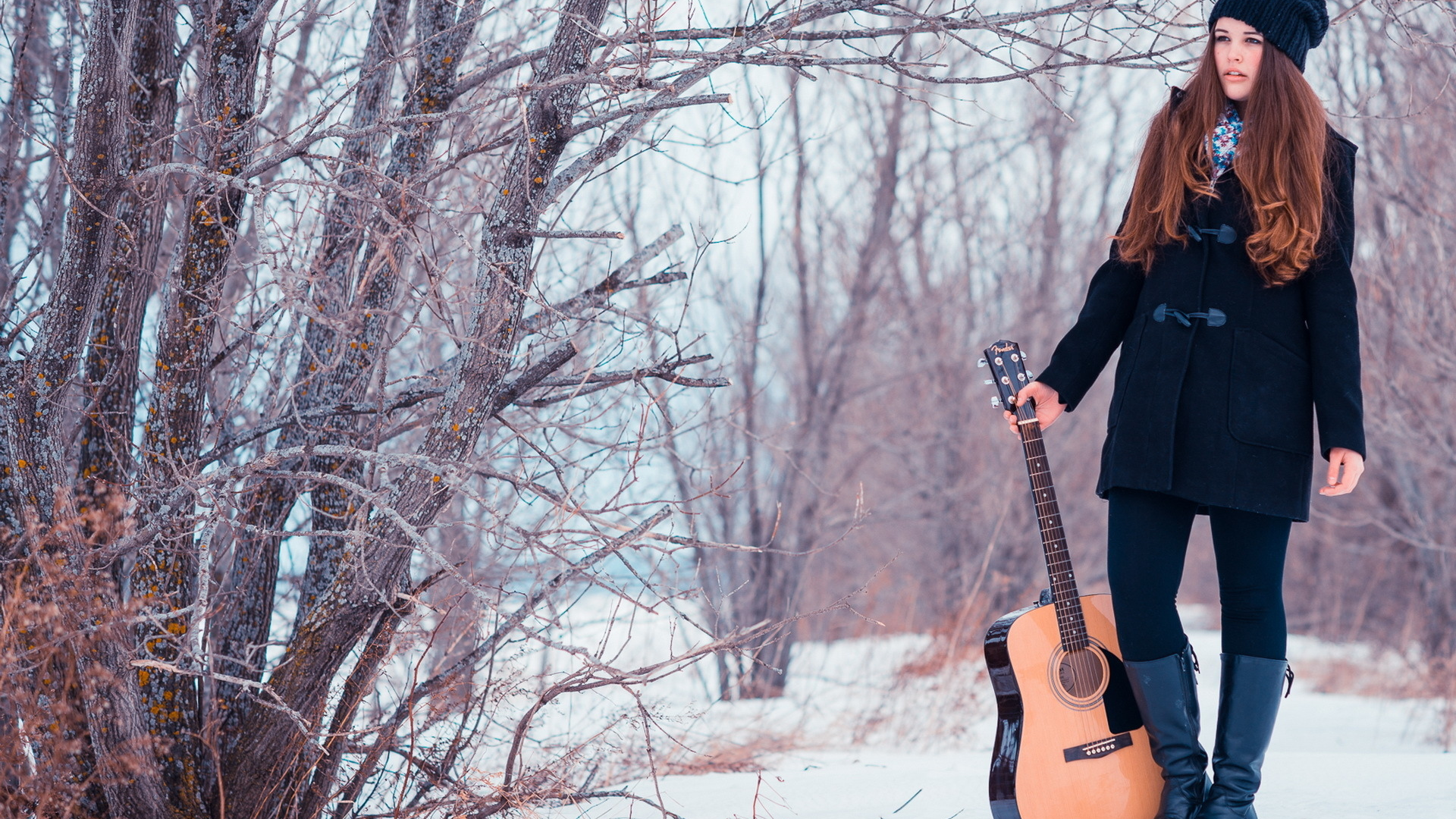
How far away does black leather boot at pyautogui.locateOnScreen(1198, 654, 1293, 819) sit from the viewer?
2.30 m

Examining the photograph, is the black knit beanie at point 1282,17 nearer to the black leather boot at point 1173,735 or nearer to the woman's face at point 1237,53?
the woman's face at point 1237,53

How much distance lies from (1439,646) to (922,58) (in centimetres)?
684

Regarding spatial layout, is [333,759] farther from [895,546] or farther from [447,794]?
[895,546]

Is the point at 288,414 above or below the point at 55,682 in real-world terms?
above

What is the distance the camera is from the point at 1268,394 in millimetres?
2293

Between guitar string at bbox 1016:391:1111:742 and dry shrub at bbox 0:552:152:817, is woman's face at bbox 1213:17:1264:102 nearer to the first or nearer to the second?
guitar string at bbox 1016:391:1111:742

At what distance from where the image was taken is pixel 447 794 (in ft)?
8.25

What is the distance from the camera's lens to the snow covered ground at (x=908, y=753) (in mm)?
3041

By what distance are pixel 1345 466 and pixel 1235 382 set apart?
0.86ft

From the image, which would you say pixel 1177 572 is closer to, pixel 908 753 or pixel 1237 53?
pixel 1237 53

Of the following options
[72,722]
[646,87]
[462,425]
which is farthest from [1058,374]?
[72,722]

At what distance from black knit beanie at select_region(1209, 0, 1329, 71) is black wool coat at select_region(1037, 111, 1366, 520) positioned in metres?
0.22

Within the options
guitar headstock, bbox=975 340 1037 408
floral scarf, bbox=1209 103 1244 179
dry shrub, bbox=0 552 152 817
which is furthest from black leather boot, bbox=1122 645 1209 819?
dry shrub, bbox=0 552 152 817

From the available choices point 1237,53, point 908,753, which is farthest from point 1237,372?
point 908,753
